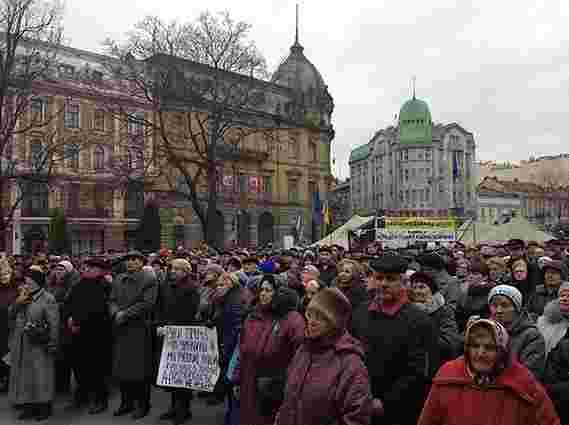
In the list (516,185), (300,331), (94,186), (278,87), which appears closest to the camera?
(300,331)

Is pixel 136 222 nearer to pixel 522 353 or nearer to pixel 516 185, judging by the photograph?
pixel 522 353

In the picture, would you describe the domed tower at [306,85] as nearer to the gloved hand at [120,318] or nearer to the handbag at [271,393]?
the gloved hand at [120,318]

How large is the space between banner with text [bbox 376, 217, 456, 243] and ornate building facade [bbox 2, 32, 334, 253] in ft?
41.8

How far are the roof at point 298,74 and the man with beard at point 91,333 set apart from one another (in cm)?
4860

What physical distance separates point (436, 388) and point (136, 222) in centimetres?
4201

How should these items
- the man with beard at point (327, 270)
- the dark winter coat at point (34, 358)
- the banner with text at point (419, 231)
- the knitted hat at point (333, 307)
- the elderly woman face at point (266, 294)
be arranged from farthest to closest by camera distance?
the banner with text at point (419, 231), the man with beard at point (327, 270), the dark winter coat at point (34, 358), the elderly woman face at point (266, 294), the knitted hat at point (333, 307)

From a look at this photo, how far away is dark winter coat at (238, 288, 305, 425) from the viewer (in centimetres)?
461

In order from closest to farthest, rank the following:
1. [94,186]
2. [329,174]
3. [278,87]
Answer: [94,186]
[278,87]
[329,174]

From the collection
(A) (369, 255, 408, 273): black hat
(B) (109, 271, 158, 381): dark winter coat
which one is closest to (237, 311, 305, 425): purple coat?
(A) (369, 255, 408, 273): black hat

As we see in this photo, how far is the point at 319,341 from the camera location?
3428 mm

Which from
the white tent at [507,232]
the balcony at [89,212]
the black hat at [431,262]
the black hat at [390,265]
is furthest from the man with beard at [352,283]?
the balcony at [89,212]

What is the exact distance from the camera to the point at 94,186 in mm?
39750

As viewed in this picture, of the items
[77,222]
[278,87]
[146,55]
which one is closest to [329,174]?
[278,87]

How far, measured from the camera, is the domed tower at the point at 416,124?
9419 cm
